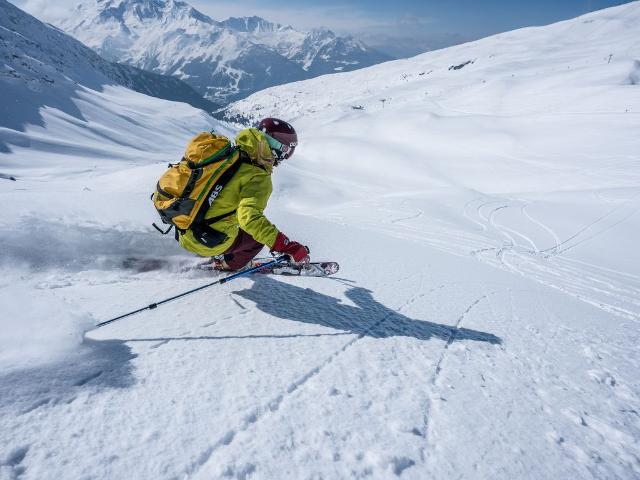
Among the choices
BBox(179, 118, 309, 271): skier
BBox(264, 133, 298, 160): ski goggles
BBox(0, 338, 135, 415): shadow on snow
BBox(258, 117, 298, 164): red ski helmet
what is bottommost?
BBox(0, 338, 135, 415): shadow on snow

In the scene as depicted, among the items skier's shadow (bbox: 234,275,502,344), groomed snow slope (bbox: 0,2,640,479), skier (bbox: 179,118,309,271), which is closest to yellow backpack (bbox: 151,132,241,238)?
skier (bbox: 179,118,309,271)

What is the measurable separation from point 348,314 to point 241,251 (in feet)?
5.18

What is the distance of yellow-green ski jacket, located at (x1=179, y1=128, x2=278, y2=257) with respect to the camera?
11.9 feet

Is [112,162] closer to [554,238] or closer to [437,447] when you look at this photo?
[554,238]

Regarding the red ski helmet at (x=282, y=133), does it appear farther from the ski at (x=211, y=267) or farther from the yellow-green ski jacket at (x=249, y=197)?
the ski at (x=211, y=267)

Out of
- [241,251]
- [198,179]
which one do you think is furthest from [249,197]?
[241,251]

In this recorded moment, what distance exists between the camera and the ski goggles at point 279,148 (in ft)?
14.2

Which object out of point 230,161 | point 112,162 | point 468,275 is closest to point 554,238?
point 468,275

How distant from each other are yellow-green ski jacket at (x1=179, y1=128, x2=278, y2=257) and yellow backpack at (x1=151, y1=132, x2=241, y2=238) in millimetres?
88

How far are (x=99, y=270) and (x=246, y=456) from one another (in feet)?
10.5

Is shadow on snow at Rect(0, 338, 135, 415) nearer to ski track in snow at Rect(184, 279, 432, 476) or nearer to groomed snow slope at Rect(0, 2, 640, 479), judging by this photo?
groomed snow slope at Rect(0, 2, 640, 479)

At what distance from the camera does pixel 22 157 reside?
27250mm

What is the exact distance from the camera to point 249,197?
12.5ft

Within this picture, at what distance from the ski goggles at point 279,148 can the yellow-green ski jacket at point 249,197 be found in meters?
0.27
